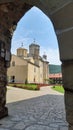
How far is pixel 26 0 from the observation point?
191cm

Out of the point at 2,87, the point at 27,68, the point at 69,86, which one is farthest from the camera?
the point at 27,68

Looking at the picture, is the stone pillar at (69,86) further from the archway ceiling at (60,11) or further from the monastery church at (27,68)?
the monastery church at (27,68)

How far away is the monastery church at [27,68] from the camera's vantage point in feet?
150

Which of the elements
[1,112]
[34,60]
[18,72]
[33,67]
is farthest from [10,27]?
[34,60]

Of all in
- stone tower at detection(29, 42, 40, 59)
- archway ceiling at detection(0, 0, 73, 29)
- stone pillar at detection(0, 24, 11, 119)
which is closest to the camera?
archway ceiling at detection(0, 0, 73, 29)

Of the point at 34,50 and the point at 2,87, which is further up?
the point at 34,50

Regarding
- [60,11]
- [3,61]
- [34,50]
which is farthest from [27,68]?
[60,11]

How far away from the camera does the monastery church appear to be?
4559cm

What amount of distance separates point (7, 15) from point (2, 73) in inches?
67.2

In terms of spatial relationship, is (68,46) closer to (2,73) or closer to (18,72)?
(2,73)

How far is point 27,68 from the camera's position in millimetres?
45594

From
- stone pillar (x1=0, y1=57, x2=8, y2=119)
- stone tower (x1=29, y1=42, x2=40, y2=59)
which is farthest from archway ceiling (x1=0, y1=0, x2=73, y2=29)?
stone tower (x1=29, y1=42, x2=40, y2=59)

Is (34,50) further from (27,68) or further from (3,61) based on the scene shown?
(3,61)

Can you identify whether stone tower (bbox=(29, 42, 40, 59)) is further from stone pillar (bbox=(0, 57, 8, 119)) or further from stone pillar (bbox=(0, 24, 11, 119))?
stone pillar (bbox=(0, 57, 8, 119))
